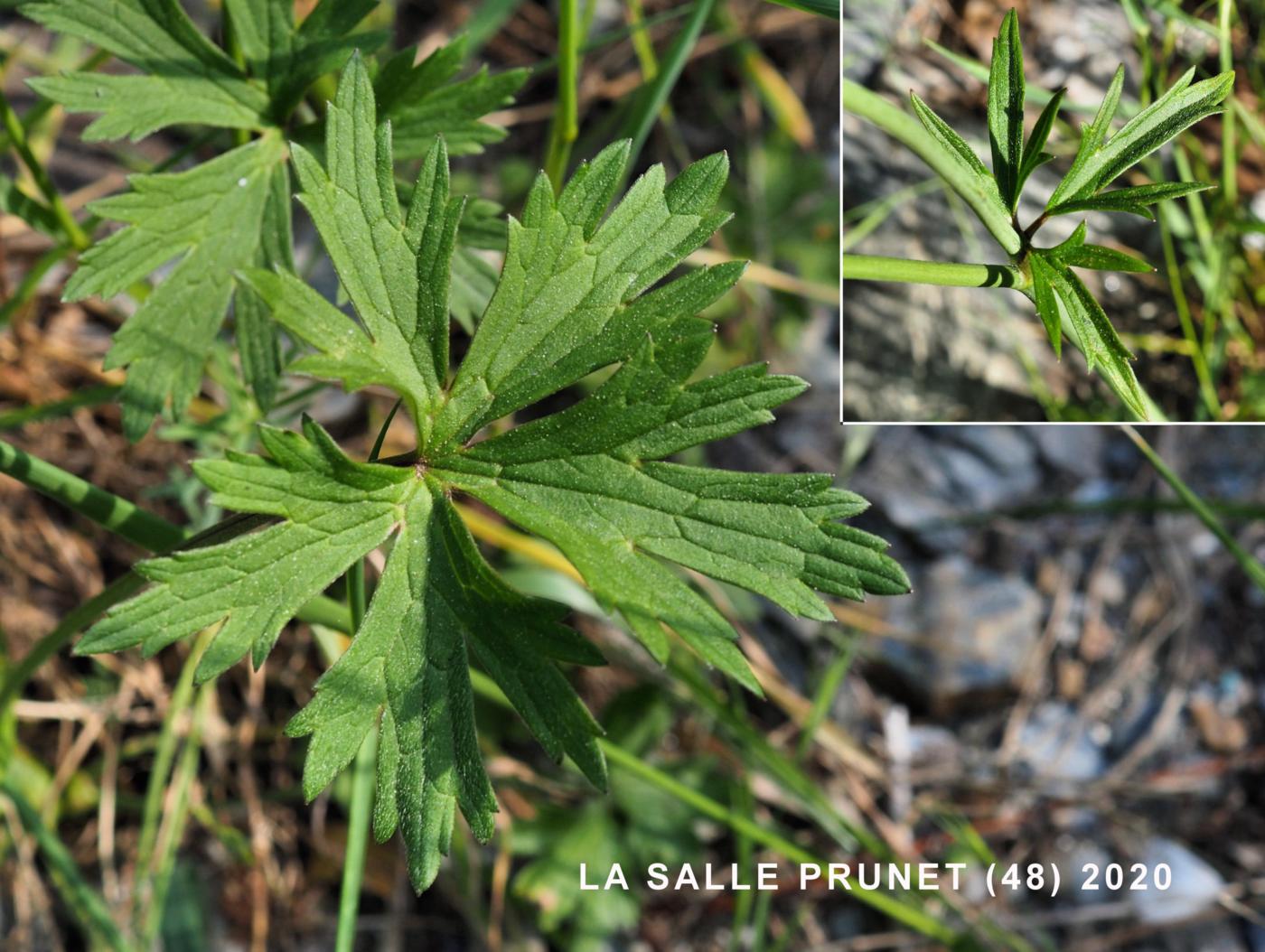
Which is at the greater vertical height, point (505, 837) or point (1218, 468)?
point (1218, 468)

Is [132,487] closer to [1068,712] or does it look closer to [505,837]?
[505,837]

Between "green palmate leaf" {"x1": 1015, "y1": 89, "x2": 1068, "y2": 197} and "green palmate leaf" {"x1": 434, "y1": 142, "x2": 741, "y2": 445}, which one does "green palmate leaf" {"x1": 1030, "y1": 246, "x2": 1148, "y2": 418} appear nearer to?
"green palmate leaf" {"x1": 1015, "y1": 89, "x2": 1068, "y2": 197}

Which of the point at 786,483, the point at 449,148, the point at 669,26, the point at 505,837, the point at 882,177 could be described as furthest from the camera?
the point at 669,26

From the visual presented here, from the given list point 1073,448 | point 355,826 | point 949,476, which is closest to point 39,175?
point 355,826

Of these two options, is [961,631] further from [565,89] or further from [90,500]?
[90,500]

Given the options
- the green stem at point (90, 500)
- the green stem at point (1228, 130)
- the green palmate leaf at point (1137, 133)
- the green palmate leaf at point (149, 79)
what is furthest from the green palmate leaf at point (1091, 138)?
the green stem at point (90, 500)

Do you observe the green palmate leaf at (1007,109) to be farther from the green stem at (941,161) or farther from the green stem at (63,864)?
the green stem at (63,864)

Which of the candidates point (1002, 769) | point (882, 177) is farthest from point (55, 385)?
point (1002, 769)
